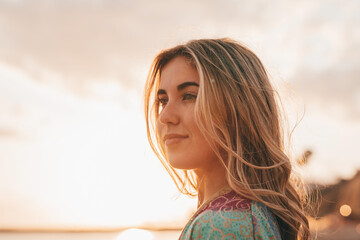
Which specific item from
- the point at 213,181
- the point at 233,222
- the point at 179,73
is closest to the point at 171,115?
the point at 179,73

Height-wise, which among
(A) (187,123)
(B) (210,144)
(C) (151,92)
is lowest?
(B) (210,144)

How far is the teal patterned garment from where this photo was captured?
1.92 meters

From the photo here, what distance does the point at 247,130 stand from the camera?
240 centimetres

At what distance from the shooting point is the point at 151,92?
3.23 m

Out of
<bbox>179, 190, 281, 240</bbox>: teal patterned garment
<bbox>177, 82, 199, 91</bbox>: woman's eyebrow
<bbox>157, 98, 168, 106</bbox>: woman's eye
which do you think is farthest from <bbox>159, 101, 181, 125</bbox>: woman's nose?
<bbox>179, 190, 281, 240</bbox>: teal patterned garment

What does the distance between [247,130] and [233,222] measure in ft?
2.14

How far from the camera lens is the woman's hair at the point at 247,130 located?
228 centimetres

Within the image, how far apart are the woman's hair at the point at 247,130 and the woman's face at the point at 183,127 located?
0.24 ft

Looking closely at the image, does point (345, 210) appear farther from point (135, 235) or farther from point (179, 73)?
point (179, 73)

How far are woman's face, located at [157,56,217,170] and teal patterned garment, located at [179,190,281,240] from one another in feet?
1.24

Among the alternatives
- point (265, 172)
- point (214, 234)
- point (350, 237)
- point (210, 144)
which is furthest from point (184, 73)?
point (350, 237)

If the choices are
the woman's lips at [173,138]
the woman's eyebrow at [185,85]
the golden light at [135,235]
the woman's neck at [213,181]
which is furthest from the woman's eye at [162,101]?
the golden light at [135,235]

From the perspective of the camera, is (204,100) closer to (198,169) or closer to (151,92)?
(198,169)

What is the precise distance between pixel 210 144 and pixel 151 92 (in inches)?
39.6
